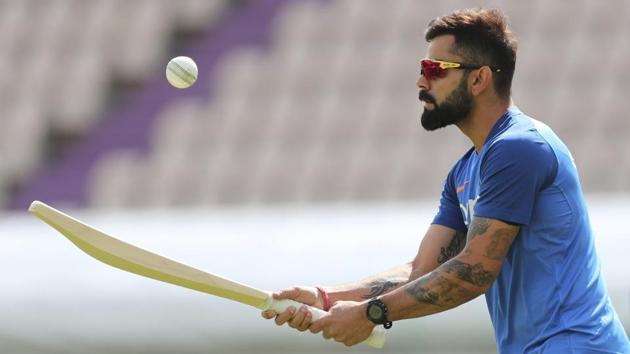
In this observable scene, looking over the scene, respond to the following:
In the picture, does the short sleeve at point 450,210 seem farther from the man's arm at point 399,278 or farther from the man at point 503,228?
the man at point 503,228

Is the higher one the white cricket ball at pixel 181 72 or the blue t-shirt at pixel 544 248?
the white cricket ball at pixel 181 72

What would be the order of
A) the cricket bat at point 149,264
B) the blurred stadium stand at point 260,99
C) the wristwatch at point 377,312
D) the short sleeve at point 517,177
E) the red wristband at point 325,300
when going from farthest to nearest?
the blurred stadium stand at point 260,99 → the red wristband at point 325,300 → the cricket bat at point 149,264 → the wristwatch at point 377,312 → the short sleeve at point 517,177

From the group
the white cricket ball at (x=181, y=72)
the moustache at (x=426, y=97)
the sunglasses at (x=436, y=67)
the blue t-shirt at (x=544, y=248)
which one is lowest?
the blue t-shirt at (x=544, y=248)

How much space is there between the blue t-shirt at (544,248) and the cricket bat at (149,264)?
868 mm

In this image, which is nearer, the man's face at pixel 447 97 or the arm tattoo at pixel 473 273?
the arm tattoo at pixel 473 273

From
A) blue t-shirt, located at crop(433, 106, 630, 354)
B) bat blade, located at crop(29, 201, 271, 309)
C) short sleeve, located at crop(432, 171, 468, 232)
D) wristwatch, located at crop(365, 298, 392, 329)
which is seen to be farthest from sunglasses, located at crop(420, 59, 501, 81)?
bat blade, located at crop(29, 201, 271, 309)

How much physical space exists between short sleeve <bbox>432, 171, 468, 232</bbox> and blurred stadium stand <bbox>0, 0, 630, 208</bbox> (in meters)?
6.19

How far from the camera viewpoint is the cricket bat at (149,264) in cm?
464

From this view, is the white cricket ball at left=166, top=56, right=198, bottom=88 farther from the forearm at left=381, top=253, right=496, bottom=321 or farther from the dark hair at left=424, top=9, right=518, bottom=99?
the forearm at left=381, top=253, right=496, bottom=321

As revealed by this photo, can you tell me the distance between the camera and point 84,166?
13.4 meters

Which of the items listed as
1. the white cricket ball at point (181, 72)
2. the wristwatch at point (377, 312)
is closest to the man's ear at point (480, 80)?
the wristwatch at point (377, 312)

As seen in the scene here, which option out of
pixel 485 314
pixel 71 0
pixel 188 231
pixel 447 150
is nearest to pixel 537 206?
pixel 485 314

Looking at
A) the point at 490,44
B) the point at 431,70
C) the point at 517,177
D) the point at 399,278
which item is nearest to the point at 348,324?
the point at 399,278

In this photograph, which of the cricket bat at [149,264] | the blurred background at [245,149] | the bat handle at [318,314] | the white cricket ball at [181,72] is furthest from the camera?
the blurred background at [245,149]
